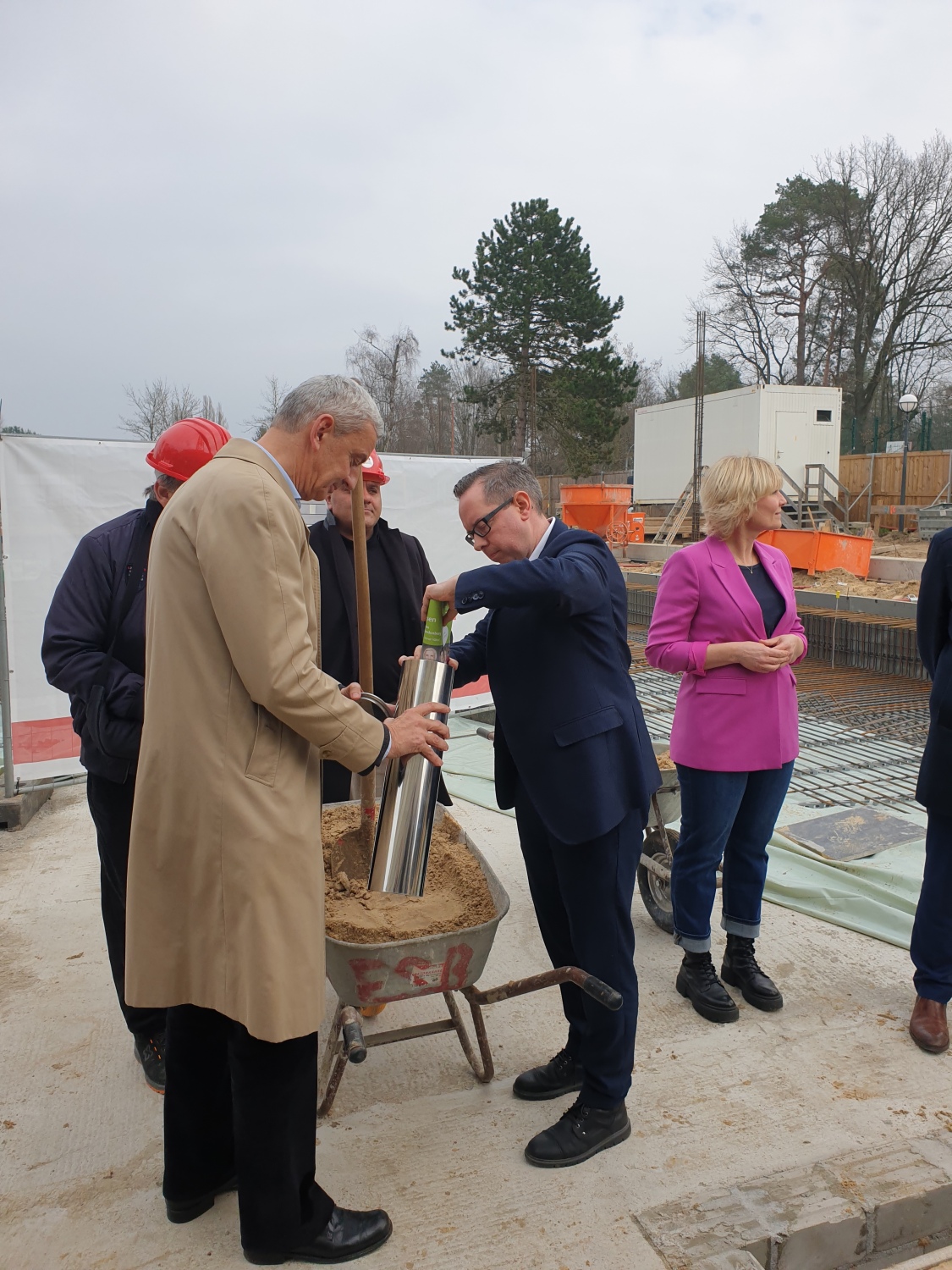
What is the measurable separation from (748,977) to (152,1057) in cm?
213

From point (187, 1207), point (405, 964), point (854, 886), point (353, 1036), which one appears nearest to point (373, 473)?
point (405, 964)

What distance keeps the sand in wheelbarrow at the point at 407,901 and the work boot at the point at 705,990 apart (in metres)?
1.16

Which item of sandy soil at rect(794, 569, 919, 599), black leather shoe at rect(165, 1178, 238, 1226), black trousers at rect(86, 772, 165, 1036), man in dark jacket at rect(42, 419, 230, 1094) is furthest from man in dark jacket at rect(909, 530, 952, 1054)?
sandy soil at rect(794, 569, 919, 599)

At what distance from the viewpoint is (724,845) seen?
326cm

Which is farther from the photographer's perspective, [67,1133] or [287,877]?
[67,1133]

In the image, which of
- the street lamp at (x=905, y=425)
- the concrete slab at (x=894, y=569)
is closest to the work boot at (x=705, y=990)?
the concrete slab at (x=894, y=569)

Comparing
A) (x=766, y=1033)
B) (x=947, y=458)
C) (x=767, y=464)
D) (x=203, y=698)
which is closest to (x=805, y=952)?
(x=766, y=1033)

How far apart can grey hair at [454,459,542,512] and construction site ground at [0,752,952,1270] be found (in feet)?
6.03

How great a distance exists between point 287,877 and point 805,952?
2661 millimetres

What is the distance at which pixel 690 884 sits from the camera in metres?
3.23

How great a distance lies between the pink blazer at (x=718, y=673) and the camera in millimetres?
3121

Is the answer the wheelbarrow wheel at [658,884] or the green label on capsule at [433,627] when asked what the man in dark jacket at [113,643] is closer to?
the green label on capsule at [433,627]

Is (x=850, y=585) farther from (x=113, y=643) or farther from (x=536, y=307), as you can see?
(x=536, y=307)

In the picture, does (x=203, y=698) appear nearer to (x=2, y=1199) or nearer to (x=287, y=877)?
(x=287, y=877)
